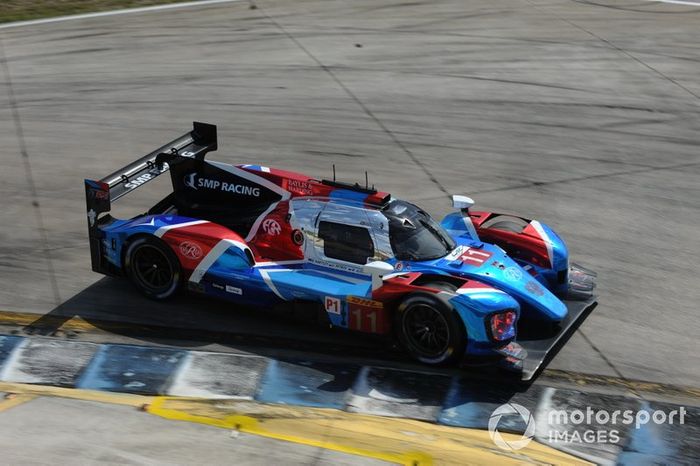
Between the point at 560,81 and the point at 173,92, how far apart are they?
8419 millimetres

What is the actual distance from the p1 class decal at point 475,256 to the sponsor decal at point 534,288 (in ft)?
1.85

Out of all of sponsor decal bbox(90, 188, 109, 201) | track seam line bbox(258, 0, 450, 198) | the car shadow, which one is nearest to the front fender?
the car shadow

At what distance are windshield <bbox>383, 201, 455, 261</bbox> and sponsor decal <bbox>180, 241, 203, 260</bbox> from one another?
7.36 feet

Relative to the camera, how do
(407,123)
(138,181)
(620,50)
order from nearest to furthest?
1. (138,181)
2. (407,123)
3. (620,50)

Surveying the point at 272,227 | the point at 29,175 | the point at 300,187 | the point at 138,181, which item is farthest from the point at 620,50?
the point at 138,181

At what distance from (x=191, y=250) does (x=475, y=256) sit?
10.9ft

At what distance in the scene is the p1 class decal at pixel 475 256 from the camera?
10664mm

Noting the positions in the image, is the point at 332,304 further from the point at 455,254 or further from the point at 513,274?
the point at 513,274

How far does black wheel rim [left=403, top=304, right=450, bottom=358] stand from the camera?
9.99 m

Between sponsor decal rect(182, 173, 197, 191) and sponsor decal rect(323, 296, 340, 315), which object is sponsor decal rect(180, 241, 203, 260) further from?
sponsor decal rect(323, 296, 340, 315)

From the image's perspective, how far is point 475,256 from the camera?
10828 millimetres

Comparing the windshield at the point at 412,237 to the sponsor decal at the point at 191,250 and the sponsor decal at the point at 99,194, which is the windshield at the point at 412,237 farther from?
the sponsor decal at the point at 99,194

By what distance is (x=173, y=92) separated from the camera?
19750mm

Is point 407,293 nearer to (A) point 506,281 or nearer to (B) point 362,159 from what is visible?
(A) point 506,281
